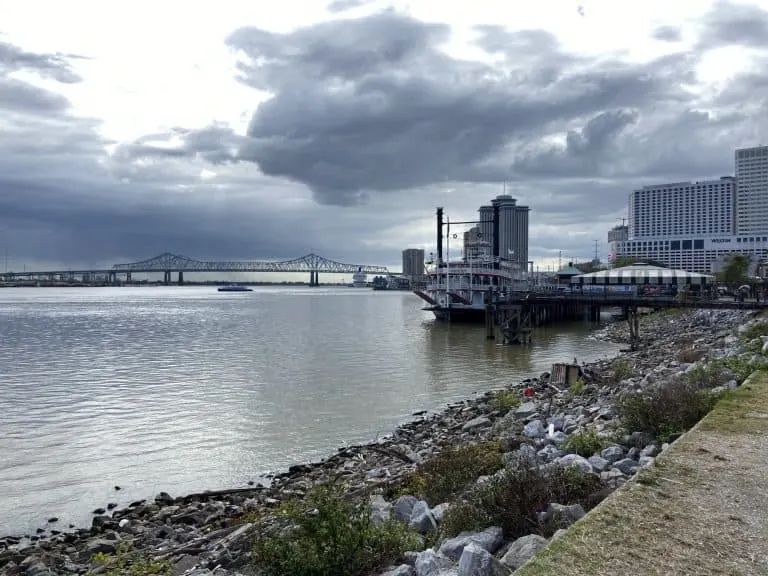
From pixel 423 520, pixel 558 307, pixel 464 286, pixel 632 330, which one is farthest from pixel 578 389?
pixel 558 307

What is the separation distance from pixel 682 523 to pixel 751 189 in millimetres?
212170

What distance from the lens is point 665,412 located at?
9633mm

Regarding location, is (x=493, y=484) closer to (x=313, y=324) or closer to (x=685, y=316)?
(x=685, y=316)

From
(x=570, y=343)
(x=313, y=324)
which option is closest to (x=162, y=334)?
(x=313, y=324)

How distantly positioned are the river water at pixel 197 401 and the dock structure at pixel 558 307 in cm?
182

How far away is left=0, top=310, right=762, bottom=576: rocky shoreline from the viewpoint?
607 cm

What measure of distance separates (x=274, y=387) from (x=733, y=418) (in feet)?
60.6

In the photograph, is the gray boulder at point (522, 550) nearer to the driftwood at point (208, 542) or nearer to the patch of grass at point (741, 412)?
the driftwood at point (208, 542)

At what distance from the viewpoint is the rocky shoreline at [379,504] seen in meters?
6.07

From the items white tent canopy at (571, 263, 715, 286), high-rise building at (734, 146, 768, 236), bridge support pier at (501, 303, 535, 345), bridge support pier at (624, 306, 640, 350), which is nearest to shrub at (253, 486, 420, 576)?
bridge support pier at (624, 306, 640, 350)

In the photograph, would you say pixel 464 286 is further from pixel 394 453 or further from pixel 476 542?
pixel 476 542

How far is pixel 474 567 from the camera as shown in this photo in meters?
4.93

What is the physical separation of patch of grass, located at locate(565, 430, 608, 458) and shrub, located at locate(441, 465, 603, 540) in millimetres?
2402

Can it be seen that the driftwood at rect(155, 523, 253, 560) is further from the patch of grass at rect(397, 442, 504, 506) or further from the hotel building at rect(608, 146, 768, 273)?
the hotel building at rect(608, 146, 768, 273)
